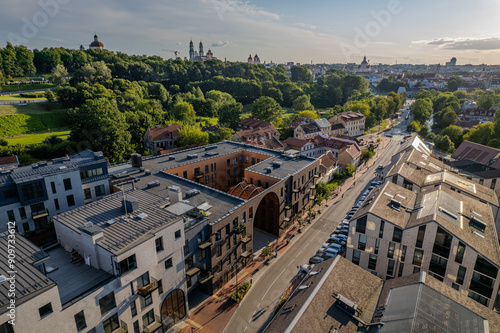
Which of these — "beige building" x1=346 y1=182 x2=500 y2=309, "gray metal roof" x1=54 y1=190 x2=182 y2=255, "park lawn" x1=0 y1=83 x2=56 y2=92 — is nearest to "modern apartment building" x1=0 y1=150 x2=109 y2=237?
"gray metal roof" x1=54 y1=190 x2=182 y2=255

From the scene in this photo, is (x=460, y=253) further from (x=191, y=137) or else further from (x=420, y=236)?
(x=191, y=137)

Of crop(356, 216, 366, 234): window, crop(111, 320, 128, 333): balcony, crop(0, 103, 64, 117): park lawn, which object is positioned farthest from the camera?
crop(0, 103, 64, 117): park lawn

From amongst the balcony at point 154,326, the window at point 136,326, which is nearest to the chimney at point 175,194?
the balcony at point 154,326

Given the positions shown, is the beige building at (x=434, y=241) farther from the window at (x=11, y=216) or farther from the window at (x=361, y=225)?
the window at (x=11, y=216)

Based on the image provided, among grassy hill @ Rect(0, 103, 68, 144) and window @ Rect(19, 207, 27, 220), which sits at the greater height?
grassy hill @ Rect(0, 103, 68, 144)

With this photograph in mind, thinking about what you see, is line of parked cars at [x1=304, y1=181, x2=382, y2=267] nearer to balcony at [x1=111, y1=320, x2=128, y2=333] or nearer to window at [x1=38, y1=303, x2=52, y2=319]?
balcony at [x1=111, y1=320, x2=128, y2=333]
